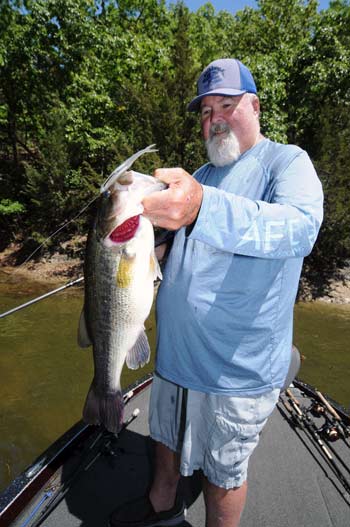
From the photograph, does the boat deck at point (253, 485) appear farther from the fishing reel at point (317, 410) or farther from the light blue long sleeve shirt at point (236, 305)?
the light blue long sleeve shirt at point (236, 305)

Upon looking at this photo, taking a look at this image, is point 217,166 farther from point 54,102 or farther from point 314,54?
point 54,102

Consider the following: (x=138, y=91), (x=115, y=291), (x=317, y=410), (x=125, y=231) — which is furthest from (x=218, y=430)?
(x=138, y=91)

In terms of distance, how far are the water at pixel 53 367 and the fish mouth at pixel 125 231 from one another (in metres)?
4.22

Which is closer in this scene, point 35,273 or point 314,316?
point 314,316

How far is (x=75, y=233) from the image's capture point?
618 inches

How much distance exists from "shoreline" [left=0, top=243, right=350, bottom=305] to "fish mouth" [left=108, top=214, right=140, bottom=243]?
10459 millimetres

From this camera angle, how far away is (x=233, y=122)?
221 centimetres

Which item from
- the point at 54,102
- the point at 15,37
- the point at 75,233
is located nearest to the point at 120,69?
the point at 54,102

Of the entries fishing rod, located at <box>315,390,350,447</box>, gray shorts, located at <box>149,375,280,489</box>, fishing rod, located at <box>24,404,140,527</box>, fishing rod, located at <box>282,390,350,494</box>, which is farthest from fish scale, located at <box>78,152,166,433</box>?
fishing rod, located at <box>315,390,350,447</box>

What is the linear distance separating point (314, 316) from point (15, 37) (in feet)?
58.7

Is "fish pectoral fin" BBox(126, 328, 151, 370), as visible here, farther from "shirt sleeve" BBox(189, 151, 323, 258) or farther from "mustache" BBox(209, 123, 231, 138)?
"mustache" BBox(209, 123, 231, 138)

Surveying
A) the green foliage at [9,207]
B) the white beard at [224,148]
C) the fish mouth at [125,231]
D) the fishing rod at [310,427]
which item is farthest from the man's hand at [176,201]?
the green foliage at [9,207]

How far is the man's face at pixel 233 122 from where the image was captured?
215cm

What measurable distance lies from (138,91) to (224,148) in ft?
44.7
